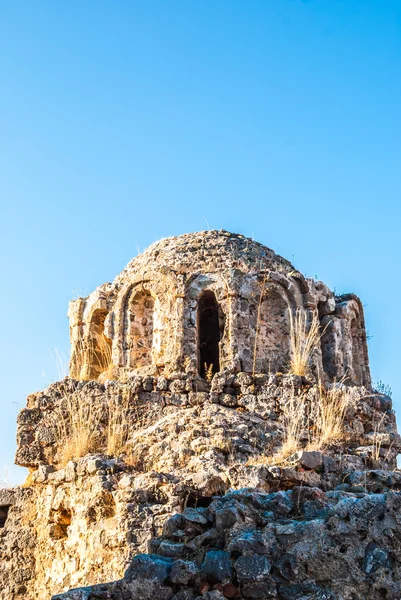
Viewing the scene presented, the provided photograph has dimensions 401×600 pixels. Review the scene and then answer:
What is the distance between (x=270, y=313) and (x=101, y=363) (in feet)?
9.44

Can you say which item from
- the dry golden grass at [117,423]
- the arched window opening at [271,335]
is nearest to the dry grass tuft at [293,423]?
the arched window opening at [271,335]

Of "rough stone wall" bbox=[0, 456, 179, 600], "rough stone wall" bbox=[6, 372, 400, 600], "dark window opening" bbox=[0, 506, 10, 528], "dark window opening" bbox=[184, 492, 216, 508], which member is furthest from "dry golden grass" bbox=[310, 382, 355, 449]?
"dark window opening" bbox=[0, 506, 10, 528]

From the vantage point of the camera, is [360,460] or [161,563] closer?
[161,563]

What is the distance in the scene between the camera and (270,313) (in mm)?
12781

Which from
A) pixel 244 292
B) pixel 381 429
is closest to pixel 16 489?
pixel 244 292

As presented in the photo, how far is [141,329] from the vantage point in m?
12.7

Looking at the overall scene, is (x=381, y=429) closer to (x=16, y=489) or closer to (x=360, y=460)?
(x=360, y=460)

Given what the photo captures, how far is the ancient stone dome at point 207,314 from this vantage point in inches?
478

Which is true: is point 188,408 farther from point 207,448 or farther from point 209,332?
point 209,332

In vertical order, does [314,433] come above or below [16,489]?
above

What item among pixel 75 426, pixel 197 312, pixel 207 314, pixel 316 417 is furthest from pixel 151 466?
pixel 207 314

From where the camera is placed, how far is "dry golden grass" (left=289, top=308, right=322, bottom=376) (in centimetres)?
1201

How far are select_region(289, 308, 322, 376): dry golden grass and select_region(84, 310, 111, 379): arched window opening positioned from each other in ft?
9.69

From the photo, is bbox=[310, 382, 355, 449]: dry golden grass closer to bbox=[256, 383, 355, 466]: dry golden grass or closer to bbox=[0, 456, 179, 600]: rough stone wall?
bbox=[256, 383, 355, 466]: dry golden grass
